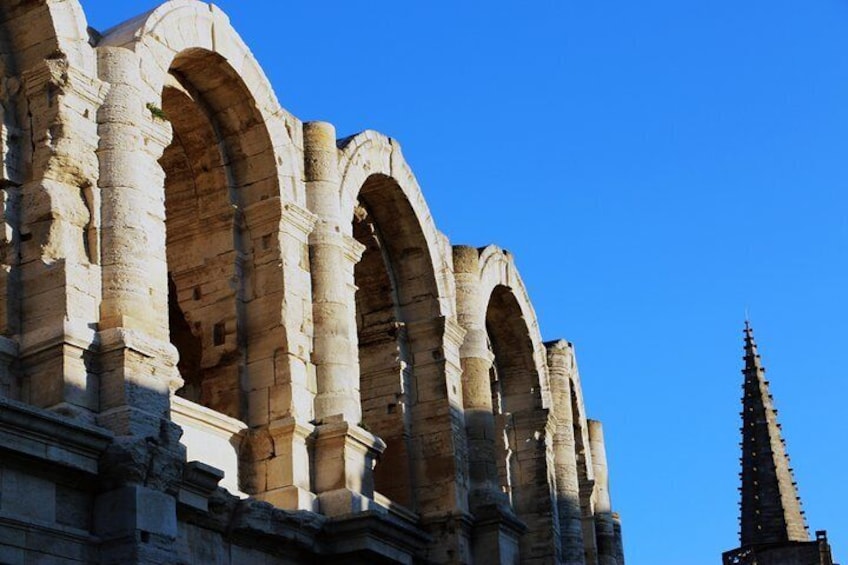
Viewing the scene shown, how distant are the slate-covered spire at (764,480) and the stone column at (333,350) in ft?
90.2

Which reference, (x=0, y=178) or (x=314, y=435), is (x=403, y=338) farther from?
(x=0, y=178)

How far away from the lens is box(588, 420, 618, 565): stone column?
2484 cm

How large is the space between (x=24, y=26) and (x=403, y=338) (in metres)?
6.50

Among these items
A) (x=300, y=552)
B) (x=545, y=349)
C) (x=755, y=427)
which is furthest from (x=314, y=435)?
(x=755, y=427)

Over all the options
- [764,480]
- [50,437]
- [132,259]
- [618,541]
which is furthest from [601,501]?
[764,480]

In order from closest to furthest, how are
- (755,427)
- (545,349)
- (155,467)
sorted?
1. (155,467)
2. (545,349)
3. (755,427)

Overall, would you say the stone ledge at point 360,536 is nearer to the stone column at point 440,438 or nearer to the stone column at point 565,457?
the stone column at point 440,438

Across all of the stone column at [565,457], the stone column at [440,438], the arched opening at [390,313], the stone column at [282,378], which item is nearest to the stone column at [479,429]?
the stone column at [440,438]

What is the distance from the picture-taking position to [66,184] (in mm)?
14109

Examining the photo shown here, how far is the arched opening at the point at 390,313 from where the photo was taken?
19062mm

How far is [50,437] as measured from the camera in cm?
1262

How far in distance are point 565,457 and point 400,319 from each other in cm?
465

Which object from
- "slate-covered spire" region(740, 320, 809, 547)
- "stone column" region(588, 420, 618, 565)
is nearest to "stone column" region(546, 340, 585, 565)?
"stone column" region(588, 420, 618, 565)

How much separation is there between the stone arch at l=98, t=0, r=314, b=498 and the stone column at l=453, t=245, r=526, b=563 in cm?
340
